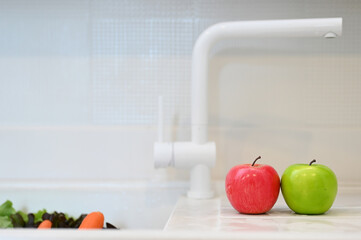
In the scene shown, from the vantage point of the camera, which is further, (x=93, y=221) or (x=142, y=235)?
(x=93, y=221)

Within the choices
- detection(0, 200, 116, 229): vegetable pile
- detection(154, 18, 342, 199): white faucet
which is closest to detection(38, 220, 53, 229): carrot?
detection(0, 200, 116, 229): vegetable pile

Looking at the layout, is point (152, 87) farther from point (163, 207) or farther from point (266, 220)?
point (266, 220)

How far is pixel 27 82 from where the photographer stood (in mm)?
1191

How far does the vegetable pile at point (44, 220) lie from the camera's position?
99 cm

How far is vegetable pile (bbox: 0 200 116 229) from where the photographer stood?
0.99m

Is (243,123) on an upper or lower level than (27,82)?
lower

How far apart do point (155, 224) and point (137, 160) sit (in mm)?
162

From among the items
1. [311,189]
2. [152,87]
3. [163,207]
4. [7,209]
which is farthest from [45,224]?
[311,189]

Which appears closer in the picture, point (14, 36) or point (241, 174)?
point (241, 174)

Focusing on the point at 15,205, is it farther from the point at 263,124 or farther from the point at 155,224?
the point at 263,124

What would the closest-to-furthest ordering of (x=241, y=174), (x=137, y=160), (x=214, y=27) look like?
(x=241, y=174), (x=214, y=27), (x=137, y=160)

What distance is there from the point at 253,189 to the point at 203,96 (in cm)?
30

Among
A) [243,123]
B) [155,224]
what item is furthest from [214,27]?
[155,224]

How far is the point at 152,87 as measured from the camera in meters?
1.18
